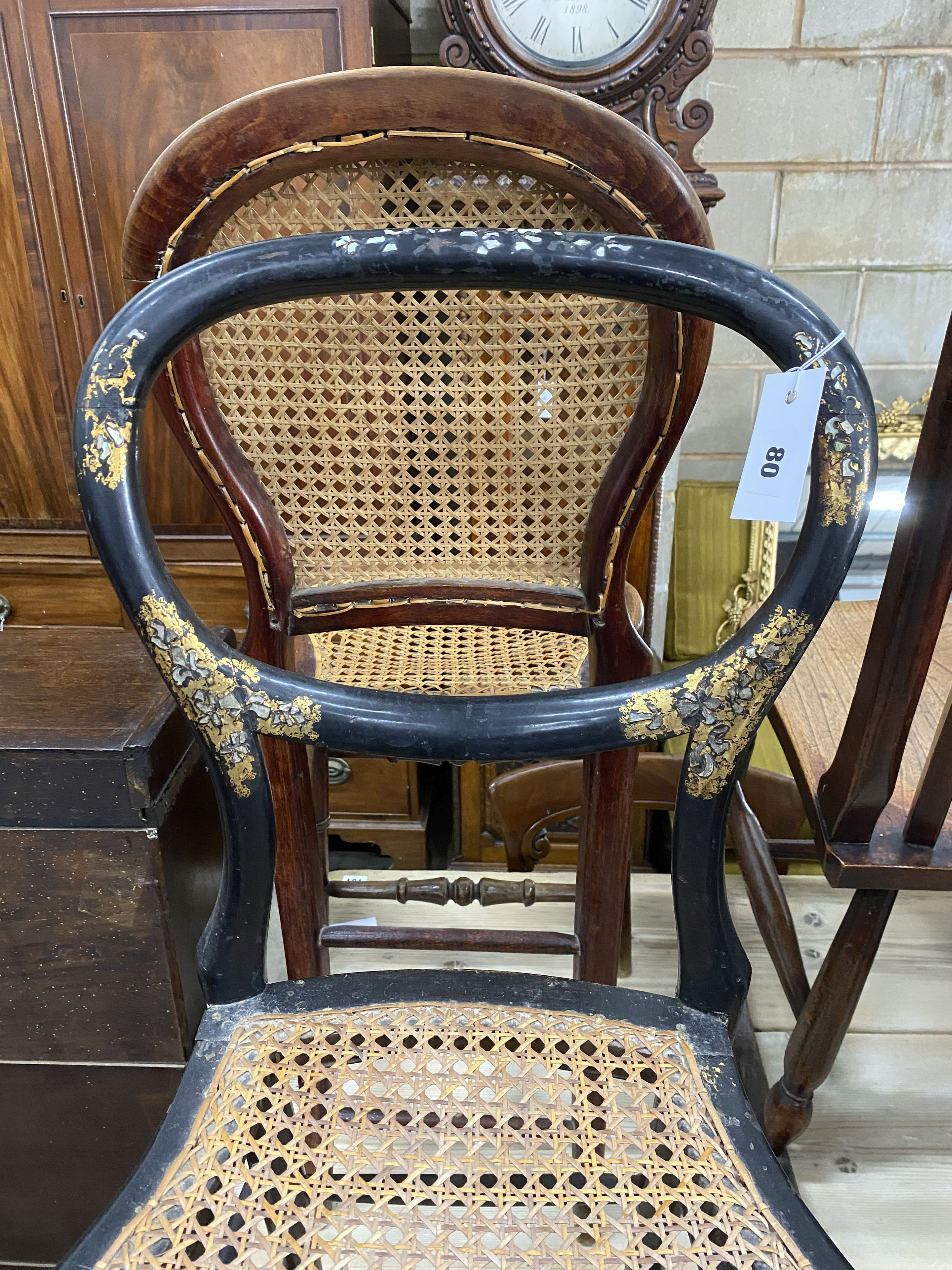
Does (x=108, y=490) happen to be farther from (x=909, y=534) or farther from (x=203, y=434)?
(x=909, y=534)

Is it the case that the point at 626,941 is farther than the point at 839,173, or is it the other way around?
the point at 839,173

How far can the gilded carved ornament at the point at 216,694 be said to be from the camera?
0.41 metres

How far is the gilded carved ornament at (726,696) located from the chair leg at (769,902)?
15.0 inches

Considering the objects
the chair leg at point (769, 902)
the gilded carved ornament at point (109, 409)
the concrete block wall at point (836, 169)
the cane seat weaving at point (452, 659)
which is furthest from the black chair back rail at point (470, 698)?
the concrete block wall at point (836, 169)

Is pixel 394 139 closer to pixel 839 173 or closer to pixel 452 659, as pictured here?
pixel 452 659

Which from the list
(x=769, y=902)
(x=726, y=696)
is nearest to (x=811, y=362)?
(x=726, y=696)

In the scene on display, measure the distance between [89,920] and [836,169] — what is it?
1754 mm

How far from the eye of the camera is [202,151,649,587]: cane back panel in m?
0.56

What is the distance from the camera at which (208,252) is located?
57 cm

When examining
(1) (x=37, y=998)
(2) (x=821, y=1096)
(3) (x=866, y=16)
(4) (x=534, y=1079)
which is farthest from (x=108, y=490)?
(3) (x=866, y=16)

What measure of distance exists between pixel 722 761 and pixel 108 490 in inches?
13.1

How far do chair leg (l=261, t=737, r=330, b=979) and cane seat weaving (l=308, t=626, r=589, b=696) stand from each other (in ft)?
0.28

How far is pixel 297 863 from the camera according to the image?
77 centimetres

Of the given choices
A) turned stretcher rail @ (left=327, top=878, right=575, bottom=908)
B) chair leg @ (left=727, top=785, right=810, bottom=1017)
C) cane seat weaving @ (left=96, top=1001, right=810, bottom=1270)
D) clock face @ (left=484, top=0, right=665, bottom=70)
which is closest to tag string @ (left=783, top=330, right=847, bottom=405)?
cane seat weaving @ (left=96, top=1001, right=810, bottom=1270)
